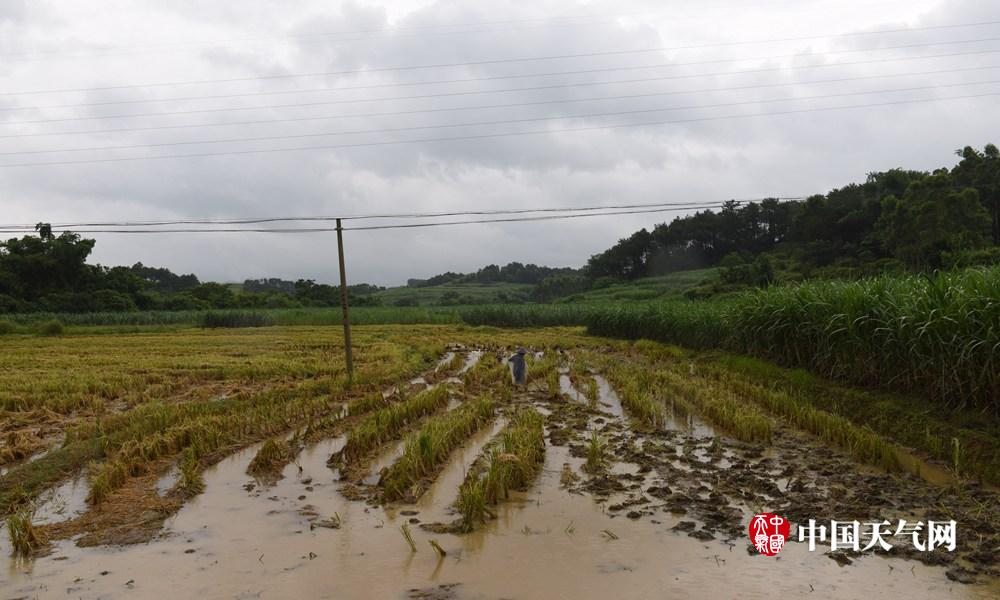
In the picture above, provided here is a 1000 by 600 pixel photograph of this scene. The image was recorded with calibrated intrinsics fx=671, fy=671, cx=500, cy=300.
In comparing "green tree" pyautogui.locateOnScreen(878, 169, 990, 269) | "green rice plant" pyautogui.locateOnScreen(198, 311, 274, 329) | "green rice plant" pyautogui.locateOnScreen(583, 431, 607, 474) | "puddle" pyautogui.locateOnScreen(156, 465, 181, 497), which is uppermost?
"green tree" pyautogui.locateOnScreen(878, 169, 990, 269)

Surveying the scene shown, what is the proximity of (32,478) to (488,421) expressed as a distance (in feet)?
18.4

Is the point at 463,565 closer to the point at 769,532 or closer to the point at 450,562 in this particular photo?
the point at 450,562

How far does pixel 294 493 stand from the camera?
680cm

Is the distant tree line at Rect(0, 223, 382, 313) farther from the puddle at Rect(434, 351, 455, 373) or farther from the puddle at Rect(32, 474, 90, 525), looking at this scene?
the puddle at Rect(32, 474, 90, 525)

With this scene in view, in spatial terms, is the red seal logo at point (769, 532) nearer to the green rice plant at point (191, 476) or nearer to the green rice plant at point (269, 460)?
the green rice plant at point (269, 460)

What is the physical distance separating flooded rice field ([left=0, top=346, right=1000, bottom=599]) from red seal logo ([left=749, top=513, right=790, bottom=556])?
11cm

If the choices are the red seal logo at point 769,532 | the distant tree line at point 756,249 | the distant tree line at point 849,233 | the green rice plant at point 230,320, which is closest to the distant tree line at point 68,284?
the distant tree line at point 756,249

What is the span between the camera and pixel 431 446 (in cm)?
759

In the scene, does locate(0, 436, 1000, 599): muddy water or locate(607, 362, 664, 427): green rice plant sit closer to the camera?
locate(0, 436, 1000, 599): muddy water

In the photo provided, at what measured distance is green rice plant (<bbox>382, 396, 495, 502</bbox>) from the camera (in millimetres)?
6663

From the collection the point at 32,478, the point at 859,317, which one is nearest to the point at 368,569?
the point at 32,478

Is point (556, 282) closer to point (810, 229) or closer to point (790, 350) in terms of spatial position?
point (810, 229)

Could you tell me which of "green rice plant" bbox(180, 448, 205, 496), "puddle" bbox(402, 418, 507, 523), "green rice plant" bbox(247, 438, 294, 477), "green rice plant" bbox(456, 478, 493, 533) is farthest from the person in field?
"green rice plant" bbox(456, 478, 493, 533)

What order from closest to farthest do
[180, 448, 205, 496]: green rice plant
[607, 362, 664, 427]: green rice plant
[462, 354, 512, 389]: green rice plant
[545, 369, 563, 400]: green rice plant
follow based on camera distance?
[180, 448, 205, 496]: green rice plant < [607, 362, 664, 427]: green rice plant < [545, 369, 563, 400]: green rice plant < [462, 354, 512, 389]: green rice plant
